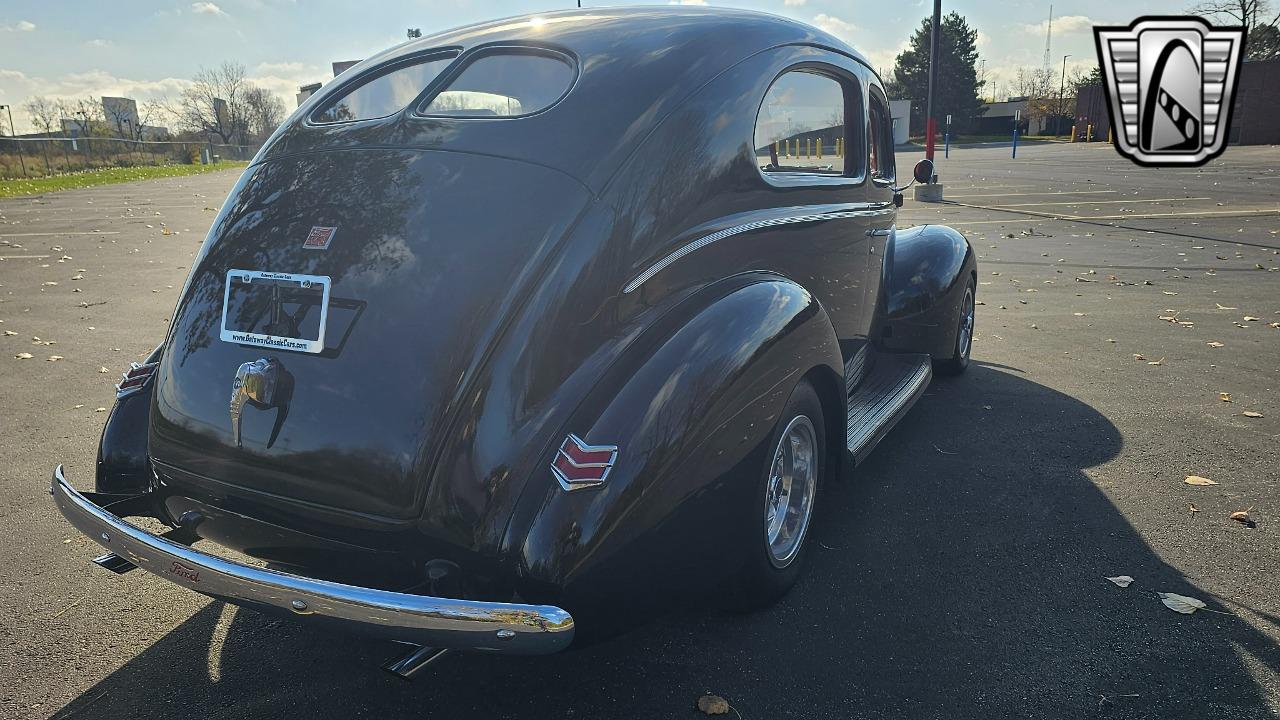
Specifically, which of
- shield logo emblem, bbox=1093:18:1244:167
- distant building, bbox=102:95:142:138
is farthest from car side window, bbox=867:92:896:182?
distant building, bbox=102:95:142:138

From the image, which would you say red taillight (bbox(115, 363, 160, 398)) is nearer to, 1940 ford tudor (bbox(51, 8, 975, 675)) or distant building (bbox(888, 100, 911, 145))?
1940 ford tudor (bbox(51, 8, 975, 675))

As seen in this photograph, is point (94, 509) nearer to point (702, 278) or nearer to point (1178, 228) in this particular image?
point (702, 278)

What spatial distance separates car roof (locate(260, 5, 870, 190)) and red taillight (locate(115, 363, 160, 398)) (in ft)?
3.02

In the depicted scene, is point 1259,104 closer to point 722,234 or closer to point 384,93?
point 722,234

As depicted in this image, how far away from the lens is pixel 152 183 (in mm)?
31141

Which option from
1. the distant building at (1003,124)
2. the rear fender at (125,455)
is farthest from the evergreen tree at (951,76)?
the rear fender at (125,455)

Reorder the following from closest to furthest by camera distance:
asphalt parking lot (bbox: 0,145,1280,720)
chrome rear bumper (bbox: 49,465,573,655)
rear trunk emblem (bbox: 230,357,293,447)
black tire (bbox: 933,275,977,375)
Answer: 1. chrome rear bumper (bbox: 49,465,573,655)
2. rear trunk emblem (bbox: 230,357,293,447)
3. asphalt parking lot (bbox: 0,145,1280,720)
4. black tire (bbox: 933,275,977,375)

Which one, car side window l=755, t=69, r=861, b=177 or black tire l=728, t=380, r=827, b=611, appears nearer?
black tire l=728, t=380, r=827, b=611

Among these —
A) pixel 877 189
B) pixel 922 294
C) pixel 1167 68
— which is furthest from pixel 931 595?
pixel 1167 68

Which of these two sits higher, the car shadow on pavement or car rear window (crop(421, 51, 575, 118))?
car rear window (crop(421, 51, 575, 118))

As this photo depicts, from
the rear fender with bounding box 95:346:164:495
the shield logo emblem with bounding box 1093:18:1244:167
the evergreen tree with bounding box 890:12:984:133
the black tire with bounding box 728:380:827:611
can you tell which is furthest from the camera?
the evergreen tree with bounding box 890:12:984:133

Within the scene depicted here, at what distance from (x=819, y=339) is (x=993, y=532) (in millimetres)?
1303

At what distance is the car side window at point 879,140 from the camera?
4398 millimetres

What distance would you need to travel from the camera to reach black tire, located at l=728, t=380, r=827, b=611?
277cm
